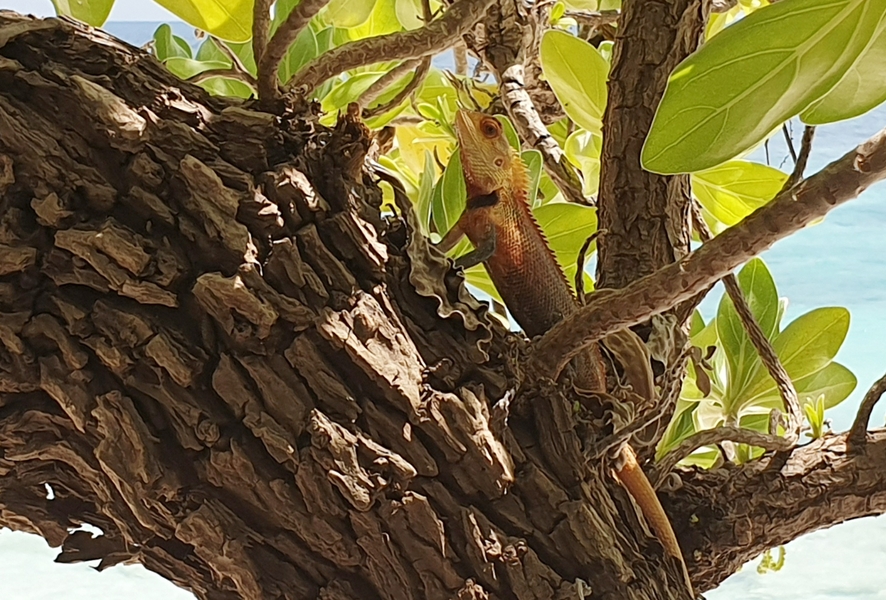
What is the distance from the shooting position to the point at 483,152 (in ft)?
3.24

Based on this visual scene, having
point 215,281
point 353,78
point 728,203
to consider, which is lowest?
point 215,281

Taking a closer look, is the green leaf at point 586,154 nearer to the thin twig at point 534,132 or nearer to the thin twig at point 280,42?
the thin twig at point 534,132

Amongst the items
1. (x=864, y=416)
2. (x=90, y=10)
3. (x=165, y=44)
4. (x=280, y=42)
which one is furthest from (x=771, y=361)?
(x=165, y=44)

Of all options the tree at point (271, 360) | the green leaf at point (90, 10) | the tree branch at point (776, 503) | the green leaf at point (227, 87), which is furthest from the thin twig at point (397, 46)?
the tree branch at point (776, 503)

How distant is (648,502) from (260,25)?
1.32 ft

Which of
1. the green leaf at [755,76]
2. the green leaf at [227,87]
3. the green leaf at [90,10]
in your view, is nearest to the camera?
the green leaf at [755,76]

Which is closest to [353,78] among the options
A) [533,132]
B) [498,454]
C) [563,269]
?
[533,132]

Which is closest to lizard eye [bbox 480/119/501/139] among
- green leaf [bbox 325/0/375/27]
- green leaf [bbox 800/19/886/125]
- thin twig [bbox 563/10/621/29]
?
thin twig [bbox 563/10/621/29]

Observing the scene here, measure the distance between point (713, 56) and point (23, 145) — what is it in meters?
0.35

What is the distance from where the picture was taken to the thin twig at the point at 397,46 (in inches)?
19.9

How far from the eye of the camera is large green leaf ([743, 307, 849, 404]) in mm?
687

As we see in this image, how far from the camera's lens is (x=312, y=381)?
42 cm

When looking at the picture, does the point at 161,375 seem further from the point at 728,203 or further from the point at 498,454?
the point at 728,203

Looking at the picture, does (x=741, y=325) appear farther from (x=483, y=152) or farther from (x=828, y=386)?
(x=483, y=152)
